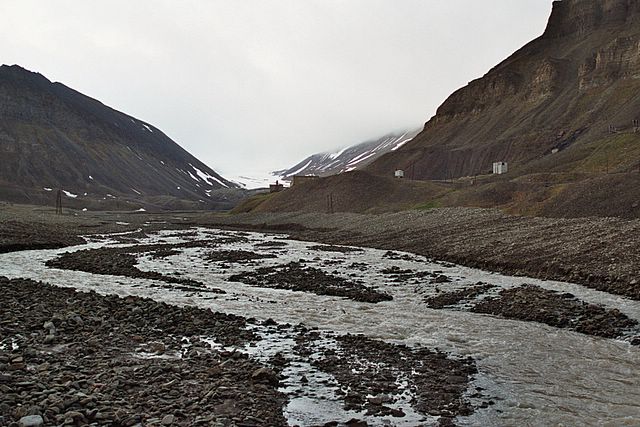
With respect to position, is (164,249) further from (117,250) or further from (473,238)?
(473,238)

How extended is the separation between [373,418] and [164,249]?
4062cm

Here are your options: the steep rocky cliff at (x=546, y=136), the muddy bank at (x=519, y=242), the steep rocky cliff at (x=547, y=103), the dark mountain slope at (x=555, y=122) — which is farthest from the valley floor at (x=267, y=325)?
the steep rocky cliff at (x=547, y=103)

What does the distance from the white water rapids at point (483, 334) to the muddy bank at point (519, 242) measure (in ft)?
5.16

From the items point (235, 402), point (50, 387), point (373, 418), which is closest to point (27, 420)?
point (50, 387)

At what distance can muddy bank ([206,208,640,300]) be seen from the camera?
25297mm

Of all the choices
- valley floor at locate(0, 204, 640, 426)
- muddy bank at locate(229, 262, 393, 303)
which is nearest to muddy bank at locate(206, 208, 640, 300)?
valley floor at locate(0, 204, 640, 426)

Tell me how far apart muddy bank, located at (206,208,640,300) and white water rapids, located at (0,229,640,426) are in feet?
5.16

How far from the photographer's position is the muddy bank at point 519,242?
25297 millimetres

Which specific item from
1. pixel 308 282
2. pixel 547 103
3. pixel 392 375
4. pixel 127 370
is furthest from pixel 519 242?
pixel 547 103

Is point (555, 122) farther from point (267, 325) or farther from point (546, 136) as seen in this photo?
point (267, 325)

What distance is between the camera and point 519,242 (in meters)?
35.3

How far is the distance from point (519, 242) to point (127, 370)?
28722 millimetres

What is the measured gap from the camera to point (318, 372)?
13062mm

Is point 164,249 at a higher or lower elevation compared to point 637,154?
lower
